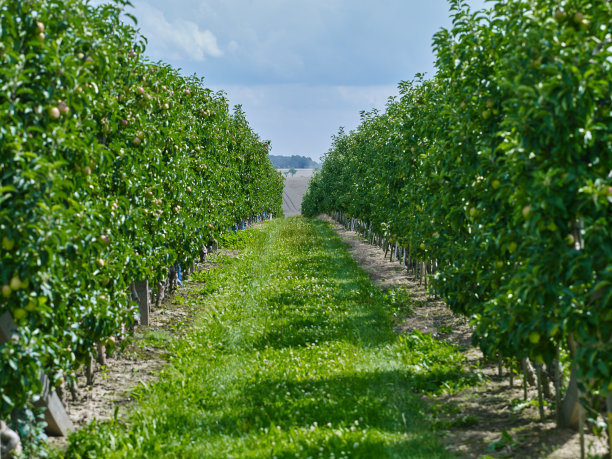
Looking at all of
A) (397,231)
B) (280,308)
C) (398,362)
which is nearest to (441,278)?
(398,362)

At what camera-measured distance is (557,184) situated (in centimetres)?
399

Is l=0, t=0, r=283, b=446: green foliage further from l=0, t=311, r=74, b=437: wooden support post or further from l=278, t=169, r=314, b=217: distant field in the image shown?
l=278, t=169, r=314, b=217: distant field

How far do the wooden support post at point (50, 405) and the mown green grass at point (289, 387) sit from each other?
A: 253 mm

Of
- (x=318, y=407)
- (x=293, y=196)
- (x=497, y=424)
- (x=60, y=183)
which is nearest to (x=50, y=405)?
(x=60, y=183)

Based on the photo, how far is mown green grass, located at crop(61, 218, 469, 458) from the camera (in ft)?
16.8

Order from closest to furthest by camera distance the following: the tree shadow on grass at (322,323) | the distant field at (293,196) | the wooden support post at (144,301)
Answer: the tree shadow on grass at (322,323) < the wooden support post at (144,301) < the distant field at (293,196)

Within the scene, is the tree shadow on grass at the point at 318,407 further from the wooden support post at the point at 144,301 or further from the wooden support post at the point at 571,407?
the wooden support post at the point at 144,301

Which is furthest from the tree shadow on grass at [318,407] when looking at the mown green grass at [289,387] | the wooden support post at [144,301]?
the wooden support post at [144,301]

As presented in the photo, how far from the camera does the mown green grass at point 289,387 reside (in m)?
5.12

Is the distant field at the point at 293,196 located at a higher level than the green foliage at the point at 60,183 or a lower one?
higher

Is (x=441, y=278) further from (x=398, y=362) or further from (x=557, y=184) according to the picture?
(x=557, y=184)

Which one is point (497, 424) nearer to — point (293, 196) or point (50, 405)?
point (50, 405)

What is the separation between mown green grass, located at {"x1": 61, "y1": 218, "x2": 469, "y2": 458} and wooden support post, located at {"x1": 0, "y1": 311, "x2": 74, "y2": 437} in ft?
0.83

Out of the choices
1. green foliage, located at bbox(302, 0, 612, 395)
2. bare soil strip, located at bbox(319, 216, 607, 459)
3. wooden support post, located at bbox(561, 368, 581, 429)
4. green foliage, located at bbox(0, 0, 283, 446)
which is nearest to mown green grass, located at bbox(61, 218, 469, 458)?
bare soil strip, located at bbox(319, 216, 607, 459)
